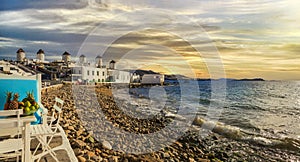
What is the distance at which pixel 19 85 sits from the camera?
4734mm

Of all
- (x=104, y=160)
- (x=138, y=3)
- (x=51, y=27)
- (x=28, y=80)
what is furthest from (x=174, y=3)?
(x=104, y=160)

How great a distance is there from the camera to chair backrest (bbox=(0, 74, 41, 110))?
4.56 metres

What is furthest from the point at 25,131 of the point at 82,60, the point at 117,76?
the point at 117,76

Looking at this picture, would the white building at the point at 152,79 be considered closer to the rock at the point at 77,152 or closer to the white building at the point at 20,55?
the white building at the point at 20,55

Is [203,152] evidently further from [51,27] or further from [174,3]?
[51,27]

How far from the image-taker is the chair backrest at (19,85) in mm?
4562

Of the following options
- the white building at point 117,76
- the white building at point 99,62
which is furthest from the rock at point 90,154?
the white building at point 117,76

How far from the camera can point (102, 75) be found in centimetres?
3347

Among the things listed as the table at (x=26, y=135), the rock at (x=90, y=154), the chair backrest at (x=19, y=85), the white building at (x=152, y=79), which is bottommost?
the white building at (x=152, y=79)

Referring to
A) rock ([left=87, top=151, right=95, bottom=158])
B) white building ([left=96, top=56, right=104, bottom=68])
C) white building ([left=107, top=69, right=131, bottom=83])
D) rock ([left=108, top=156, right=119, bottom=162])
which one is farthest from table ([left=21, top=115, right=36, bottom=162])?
white building ([left=107, top=69, right=131, bottom=83])

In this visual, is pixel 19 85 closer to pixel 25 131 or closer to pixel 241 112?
pixel 25 131

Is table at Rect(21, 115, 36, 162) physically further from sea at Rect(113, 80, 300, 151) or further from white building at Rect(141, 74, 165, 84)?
white building at Rect(141, 74, 165, 84)

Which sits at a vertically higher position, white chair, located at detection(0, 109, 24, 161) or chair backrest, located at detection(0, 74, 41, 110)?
chair backrest, located at detection(0, 74, 41, 110)

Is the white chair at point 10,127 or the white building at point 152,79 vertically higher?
the white chair at point 10,127
